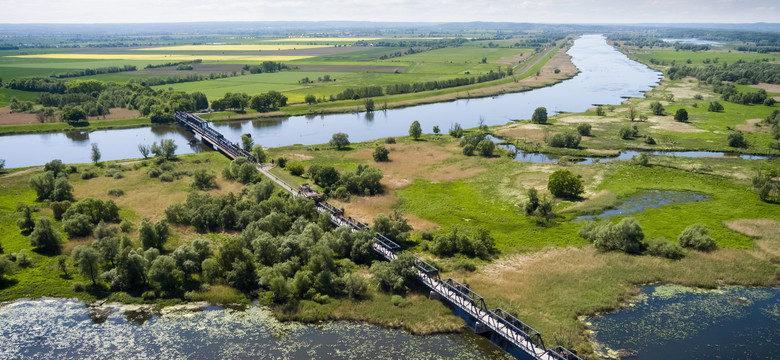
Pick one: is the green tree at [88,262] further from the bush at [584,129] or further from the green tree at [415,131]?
the bush at [584,129]

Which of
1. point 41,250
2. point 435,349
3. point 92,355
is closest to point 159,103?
point 41,250

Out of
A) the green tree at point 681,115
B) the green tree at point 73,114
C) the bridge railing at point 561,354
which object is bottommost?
the bridge railing at point 561,354

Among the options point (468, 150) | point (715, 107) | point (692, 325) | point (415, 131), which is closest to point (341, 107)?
point (415, 131)

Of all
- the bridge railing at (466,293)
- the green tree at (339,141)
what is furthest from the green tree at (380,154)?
the bridge railing at (466,293)

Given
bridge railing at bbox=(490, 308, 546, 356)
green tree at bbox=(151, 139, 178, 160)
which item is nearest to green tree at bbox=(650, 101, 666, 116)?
bridge railing at bbox=(490, 308, 546, 356)

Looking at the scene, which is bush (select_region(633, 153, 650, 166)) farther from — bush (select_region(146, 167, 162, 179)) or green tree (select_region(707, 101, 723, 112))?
bush (select_region(146, 167, 162, 179))
